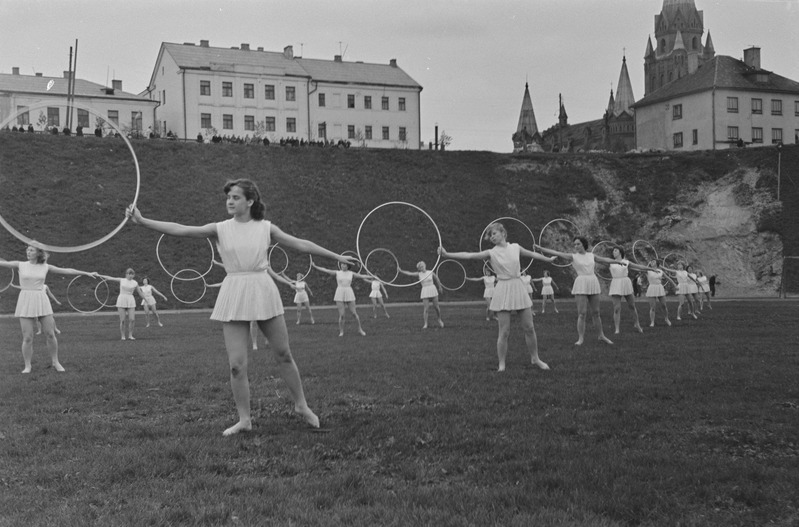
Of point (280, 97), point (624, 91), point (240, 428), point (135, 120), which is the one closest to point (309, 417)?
point (240, 428)

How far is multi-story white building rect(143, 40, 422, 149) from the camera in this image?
74.6 m

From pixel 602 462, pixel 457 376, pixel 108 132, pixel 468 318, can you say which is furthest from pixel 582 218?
pixel 602 462

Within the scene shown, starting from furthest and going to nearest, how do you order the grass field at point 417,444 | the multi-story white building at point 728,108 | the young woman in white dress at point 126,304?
the multi-story white building at point 728,108 < the young woman in white dress at point 126,304 < the grass field at point 417,444

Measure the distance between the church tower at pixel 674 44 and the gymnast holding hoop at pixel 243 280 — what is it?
502 ft

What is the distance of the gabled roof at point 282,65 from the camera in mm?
75562

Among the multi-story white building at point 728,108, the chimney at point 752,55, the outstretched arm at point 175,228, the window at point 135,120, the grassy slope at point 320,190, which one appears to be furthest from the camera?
the chimney at point 752,55

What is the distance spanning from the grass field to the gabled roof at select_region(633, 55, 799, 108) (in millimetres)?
65848

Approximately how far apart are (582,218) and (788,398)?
4515cm

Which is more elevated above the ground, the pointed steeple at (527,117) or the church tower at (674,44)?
the church tower at (674,44)

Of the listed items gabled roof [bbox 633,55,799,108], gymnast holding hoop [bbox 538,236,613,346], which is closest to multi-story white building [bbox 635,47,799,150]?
gabled roof [bbox 633,55,799,108]

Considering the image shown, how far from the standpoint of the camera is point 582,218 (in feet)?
179

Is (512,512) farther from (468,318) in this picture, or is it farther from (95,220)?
(95,220)

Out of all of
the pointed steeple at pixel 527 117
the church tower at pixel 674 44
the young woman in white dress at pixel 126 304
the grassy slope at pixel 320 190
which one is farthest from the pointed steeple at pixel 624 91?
the young woman in white dress at pixel 126 304

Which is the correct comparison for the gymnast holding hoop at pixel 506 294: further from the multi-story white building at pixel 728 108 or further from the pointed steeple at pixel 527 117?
the pointed steeple at pixel 527 117
